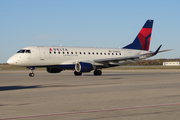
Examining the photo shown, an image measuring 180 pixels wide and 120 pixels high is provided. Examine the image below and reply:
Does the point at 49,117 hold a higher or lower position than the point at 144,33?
lower

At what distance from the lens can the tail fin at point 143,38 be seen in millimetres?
45781

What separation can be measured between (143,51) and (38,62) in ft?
60.8

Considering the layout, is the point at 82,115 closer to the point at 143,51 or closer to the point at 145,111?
the point at 145,111

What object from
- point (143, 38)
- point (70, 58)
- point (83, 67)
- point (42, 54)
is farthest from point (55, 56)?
point (143, 38)

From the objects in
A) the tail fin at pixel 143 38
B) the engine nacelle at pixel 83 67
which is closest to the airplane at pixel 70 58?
the engine nacelle at pixel 83 67

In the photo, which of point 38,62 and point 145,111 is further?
point 38,62

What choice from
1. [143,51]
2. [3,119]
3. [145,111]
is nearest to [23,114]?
[3,119]

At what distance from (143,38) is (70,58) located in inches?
584

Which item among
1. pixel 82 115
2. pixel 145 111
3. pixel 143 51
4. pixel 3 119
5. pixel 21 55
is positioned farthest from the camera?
pixel 143 51

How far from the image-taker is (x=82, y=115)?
29.1 ft

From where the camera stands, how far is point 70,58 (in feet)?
123

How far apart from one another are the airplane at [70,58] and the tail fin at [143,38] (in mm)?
1682

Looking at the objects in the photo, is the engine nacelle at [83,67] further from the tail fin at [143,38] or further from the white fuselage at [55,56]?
the tail fin at [143,38]

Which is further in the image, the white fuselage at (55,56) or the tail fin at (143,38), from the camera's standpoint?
the tail fin at (143,38)
